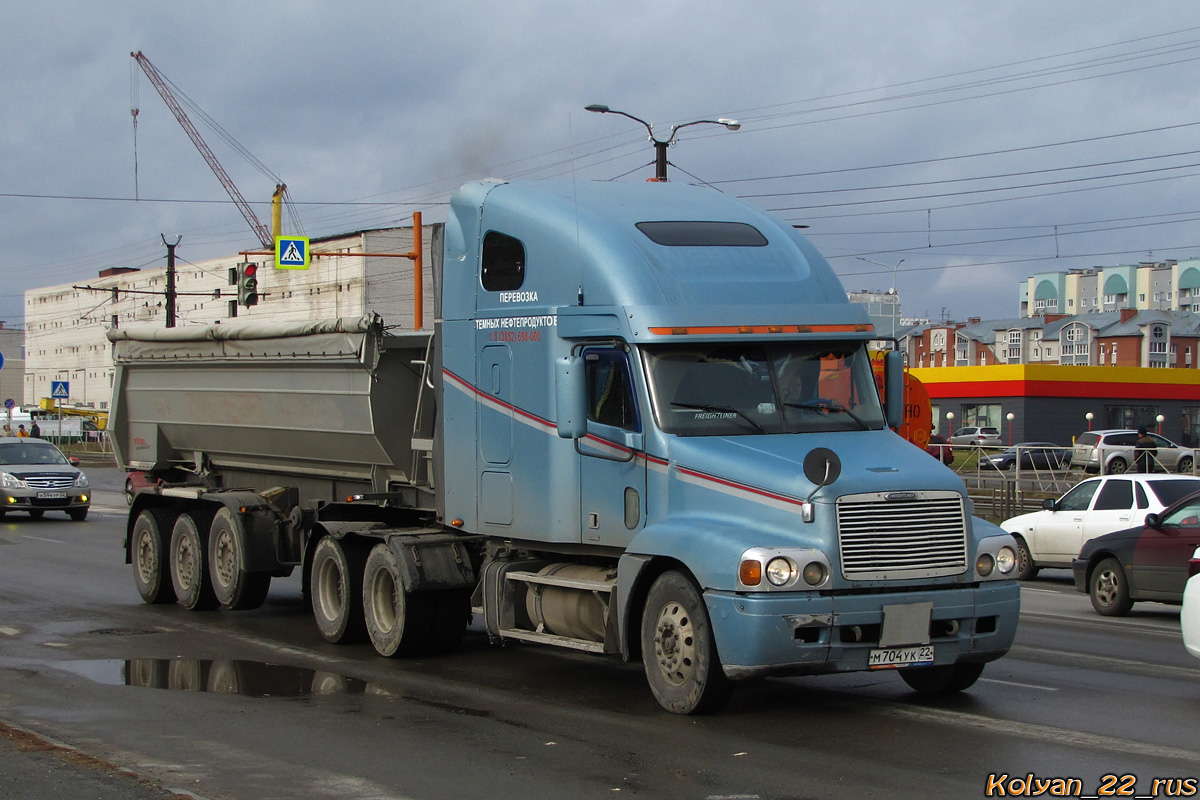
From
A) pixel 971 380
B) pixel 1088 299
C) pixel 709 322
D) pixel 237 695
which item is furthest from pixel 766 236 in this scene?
pixel 1088 299

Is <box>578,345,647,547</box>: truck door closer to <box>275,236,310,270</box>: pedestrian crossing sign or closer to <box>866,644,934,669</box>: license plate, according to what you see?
<box>866,644,934,669</box>: license plate

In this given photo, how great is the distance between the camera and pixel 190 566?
15477 mm

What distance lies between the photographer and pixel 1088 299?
152 m

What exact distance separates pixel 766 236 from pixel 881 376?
54.2 inches

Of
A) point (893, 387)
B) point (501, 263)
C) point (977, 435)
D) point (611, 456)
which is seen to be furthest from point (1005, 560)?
point (977, 435)

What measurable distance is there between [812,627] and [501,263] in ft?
13.4

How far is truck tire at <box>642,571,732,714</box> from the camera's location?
8.79 meters

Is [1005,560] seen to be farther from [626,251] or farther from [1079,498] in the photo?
[1079,498]

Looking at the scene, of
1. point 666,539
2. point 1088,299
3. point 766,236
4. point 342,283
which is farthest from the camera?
point 1088,299

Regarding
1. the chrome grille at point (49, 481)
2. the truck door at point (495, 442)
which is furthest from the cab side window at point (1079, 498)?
the chrome grille at point (49, 481)

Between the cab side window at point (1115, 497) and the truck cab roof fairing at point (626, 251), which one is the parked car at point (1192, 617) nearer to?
the truck cab roof fairing at point (626, 251)

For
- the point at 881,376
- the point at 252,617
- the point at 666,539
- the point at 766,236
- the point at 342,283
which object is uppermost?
the point at 342,283

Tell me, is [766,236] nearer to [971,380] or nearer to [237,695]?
[237,695]

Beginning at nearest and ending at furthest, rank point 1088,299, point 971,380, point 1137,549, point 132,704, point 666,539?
1. point 666,539
2. point 132,704
3. point 1137,549
4. point 971,380
5. point 1088,299
